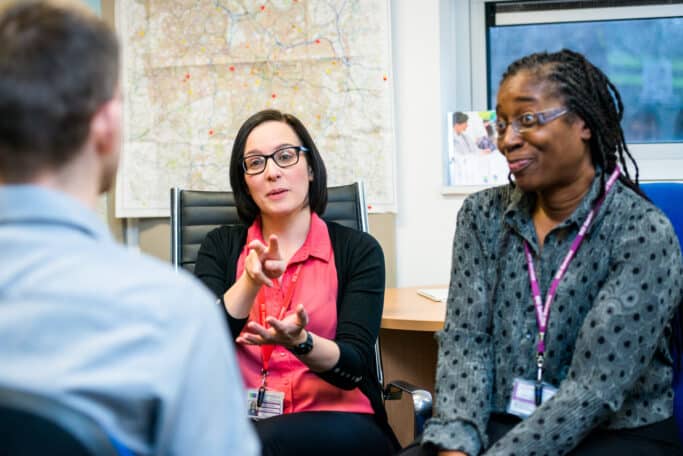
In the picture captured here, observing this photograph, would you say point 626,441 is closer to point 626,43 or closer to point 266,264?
point 266,264

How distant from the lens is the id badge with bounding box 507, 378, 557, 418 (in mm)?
1386

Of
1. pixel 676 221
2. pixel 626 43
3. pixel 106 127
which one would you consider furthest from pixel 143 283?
pixel 626 43

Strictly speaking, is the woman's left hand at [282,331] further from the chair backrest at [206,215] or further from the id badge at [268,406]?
the chair backrest at [206,215]

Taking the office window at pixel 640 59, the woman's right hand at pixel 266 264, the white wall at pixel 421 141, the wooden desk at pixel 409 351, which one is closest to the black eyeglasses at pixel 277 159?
the woman's right hand at pixel 266 264

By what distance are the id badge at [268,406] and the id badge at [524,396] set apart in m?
0.54

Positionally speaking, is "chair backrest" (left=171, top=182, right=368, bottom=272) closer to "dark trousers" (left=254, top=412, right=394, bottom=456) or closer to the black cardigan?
the black cardigan

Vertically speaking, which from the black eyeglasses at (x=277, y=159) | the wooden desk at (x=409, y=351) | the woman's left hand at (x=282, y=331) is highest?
the black eyeglasses at (x=277, y=159)

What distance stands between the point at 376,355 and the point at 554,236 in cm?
80

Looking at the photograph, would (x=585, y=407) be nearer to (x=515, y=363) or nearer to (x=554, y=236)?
(x=515, y=363)

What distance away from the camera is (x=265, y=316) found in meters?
1.85

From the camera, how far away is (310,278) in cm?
187

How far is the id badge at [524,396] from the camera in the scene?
1386 millimetres

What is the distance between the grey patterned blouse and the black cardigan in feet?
0.91

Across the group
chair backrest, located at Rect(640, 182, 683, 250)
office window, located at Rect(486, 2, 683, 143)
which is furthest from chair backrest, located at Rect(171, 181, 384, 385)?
office window, located at Rect(486, 2, 683, 143)
